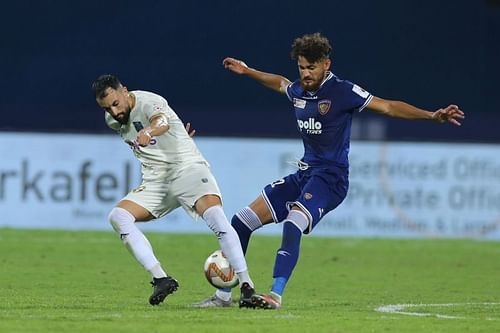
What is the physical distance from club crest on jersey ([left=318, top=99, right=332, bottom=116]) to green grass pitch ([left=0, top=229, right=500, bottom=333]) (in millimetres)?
1384

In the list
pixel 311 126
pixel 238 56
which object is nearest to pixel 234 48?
pixel 238 56

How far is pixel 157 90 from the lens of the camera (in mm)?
21156

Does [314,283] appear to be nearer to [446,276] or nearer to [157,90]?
[446,276]

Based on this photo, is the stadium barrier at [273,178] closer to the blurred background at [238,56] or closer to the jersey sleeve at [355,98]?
the blurred background at [238,56]

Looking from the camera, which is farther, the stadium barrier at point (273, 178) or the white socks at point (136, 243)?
the stadium barrier at point (273, 178)

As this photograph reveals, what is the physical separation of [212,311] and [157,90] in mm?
13203

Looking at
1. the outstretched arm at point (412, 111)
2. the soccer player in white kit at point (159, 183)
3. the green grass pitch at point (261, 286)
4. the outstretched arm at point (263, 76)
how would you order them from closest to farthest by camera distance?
1. the green grass pitch at point (261, 286)
2. the outstretched arm at point (412, 111)
3. the soccer player in white kit at point (159, 183)
4. the outstretched arm at point (263, 76)

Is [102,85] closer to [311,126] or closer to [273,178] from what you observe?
[311,126]

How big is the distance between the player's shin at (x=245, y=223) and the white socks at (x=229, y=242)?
0.39 meters

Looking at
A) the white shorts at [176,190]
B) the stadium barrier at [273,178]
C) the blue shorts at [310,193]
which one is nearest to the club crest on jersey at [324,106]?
the blue shorts at [310,193]

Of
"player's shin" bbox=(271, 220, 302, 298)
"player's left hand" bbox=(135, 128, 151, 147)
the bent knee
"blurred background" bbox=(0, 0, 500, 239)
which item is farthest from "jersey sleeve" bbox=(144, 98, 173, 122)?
"blurred background" bbox=(0, 0, 500, 239)

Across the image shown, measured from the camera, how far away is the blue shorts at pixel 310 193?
28.1ft

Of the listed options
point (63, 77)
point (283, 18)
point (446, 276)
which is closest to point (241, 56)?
point (283, 18)

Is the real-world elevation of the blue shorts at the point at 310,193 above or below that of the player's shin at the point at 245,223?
above
